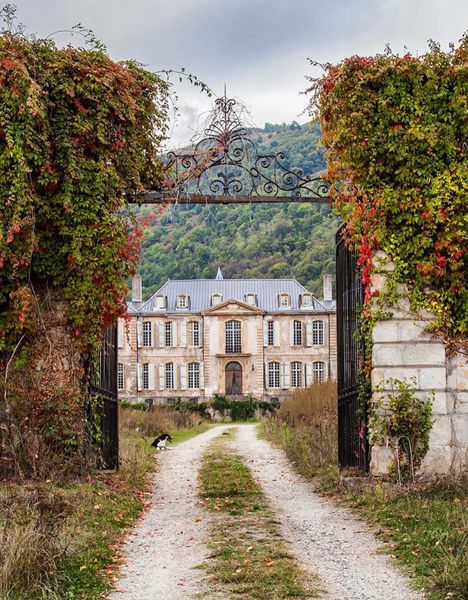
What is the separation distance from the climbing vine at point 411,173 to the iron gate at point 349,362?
2.40 ft

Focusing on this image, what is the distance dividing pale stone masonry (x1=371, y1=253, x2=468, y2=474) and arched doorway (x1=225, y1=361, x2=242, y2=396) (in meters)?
46.7

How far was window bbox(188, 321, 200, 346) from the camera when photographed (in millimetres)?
56062

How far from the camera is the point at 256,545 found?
7.17 m

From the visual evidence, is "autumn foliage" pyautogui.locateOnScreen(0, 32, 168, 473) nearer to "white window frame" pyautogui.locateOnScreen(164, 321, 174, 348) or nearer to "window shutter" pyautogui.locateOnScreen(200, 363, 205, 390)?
"white window frame" pyautogui.locateOnScreen(164, 321, 174, 348)

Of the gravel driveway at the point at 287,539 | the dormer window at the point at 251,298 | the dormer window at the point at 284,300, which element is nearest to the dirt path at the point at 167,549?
the gravel driveway at the point at 287,539

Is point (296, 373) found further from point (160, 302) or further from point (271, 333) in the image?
point (160, 302)

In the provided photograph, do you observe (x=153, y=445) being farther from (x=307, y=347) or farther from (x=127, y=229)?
(x=307, y=347)

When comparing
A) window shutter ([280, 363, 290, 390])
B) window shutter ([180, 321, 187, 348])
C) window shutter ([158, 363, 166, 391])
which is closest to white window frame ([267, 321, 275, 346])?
window shutter ([280, 363, 290, 390])

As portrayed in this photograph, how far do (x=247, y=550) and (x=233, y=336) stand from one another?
49162 millimetres

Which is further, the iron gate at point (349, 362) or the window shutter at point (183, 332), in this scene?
the window shutter at point (183, 332)

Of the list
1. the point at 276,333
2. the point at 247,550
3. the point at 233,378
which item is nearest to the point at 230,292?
the point at 276,333

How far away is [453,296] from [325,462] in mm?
3936

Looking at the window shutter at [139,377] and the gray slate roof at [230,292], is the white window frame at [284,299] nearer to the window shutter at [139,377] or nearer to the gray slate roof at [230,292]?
the gray slate roof at [230,292]

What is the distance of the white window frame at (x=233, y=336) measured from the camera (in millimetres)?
55875
